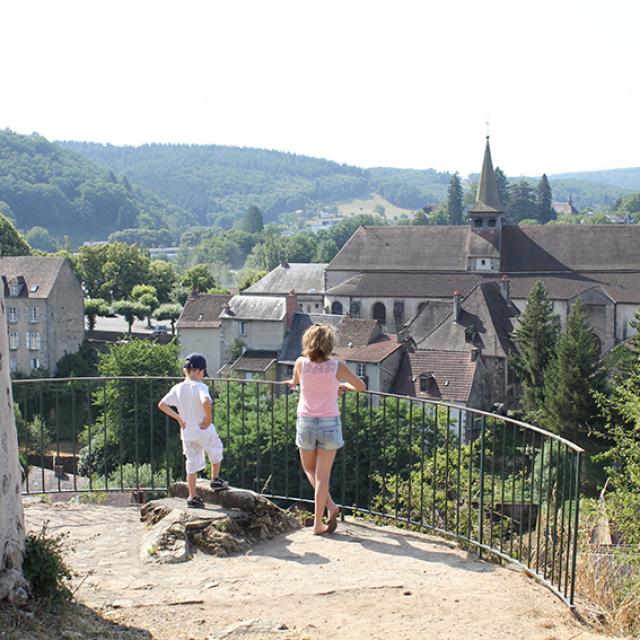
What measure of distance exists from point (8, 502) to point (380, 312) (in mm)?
62310

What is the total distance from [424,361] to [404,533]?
3883 cm

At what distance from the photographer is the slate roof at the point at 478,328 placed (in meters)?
53.1

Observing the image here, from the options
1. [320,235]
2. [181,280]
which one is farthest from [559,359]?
[320,235]

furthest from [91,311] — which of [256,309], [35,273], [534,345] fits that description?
[534,345]

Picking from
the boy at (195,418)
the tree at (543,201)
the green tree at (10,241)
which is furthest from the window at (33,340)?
the tree at (543,201)

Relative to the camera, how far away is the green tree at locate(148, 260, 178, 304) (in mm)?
93125

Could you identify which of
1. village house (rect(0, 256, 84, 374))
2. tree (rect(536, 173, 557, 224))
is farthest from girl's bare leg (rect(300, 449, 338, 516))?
tree (rect(536, 173, 557, 224))

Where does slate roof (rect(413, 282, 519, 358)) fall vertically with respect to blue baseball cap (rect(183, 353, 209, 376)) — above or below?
below

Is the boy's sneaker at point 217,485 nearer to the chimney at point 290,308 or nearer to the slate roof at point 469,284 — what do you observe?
the chimney at point 290,308

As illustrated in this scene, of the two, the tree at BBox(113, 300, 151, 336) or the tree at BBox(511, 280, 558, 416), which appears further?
the tree at BBox(113, 300, 151, 336)

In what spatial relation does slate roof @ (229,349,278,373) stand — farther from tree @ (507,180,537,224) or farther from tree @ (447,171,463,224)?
tree @ (507,180,537,224)

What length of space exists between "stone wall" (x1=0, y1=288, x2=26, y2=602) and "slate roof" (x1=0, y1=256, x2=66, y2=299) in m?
54.1

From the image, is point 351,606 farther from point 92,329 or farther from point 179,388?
point 92,329

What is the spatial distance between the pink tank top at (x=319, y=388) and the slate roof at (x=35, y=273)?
2085 inches
